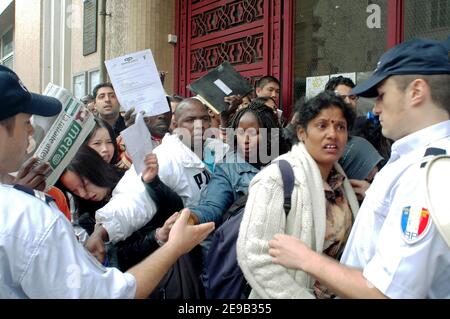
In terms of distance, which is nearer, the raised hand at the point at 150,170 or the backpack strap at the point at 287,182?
the backpack strap at the point at 287,182

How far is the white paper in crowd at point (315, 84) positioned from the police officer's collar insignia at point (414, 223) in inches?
154

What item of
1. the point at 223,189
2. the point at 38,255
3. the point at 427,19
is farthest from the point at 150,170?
the point at 427,19

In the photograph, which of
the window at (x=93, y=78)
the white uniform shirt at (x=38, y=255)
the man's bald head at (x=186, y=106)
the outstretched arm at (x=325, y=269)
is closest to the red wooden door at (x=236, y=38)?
the window at (x=93, y=78)

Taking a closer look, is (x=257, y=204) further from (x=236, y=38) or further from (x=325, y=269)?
(x=236, y=38)

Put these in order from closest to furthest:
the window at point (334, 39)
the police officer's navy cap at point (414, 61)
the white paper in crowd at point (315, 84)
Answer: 1. the police officer's navy cap at point (414, 61)
2. the window at point (334, 39)
3. the white paper in crowd at point (315, 84)

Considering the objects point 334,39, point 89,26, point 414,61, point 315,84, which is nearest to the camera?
point 414,61

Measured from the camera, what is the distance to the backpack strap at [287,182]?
1.84 m

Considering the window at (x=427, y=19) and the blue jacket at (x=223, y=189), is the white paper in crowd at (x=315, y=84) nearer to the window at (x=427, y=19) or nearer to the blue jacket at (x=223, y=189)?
the window at (x=427, y=19)

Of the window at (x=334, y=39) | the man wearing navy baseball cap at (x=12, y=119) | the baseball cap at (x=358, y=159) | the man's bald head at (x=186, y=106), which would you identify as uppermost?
the window at (x=334, y=39)

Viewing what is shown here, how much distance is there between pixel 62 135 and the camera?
194 cm

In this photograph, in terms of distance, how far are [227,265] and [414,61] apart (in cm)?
116

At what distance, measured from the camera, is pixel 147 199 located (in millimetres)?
2328

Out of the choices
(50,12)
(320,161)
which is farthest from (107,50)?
(320,161)

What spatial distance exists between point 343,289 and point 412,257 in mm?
257
